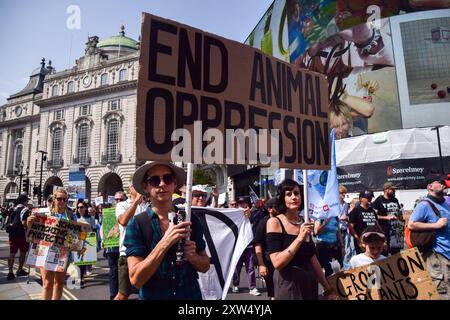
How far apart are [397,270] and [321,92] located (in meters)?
1.92

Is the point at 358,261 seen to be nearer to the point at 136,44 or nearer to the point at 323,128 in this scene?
the point at 323,128

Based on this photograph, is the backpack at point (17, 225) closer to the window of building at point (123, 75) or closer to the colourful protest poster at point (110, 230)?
the colourful protest poster at point (110, 230)

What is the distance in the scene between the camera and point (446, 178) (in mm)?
4668

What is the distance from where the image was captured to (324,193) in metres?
6.41

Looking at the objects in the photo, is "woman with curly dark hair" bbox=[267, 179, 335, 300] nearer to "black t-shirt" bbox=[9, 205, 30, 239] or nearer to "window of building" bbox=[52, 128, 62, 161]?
"black t-shirt" bbox=[9, 205, 30, 239]

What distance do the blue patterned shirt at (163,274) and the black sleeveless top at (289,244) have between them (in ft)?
3.09

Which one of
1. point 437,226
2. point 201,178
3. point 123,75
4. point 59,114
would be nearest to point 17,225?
point 437,226

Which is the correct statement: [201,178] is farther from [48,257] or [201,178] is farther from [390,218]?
[48,257]

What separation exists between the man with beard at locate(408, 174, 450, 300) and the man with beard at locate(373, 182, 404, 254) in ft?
9.40

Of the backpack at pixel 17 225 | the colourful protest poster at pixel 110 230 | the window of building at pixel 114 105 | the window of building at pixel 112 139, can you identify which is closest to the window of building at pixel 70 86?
the window of building at pixel 114 105

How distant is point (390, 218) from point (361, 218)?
970 millimetres

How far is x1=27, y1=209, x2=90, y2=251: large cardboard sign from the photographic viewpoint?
5.01m
